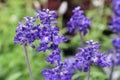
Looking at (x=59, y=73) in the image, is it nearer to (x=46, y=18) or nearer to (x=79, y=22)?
(x=46, y=18)

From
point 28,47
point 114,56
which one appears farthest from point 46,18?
point 28,47

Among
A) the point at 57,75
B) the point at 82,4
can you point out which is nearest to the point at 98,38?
the point at 82,4

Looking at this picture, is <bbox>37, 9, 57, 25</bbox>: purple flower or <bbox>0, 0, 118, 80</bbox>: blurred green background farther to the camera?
<bbox>0, 0, 118, 80</bbox>: blurred green background

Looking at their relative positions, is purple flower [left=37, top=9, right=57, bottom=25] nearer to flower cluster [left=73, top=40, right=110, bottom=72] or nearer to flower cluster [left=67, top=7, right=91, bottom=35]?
flower cluster [left=73, top=40, right=110, bottom=72]

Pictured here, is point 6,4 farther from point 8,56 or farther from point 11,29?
point 8,56

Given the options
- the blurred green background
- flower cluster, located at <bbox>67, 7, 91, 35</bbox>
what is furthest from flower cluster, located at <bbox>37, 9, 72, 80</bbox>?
the blurred green background

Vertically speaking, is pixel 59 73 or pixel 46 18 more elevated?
pixel 46 18

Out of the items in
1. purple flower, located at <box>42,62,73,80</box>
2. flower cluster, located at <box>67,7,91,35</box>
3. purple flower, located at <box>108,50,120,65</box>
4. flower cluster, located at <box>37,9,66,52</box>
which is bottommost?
purple flower, located at <box>42,62,73,80</box>

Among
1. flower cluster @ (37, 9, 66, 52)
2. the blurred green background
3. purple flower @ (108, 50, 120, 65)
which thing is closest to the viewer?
flower cluster @ (37, 9, 66, 52)
